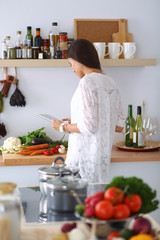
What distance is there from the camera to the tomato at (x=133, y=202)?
1372mm

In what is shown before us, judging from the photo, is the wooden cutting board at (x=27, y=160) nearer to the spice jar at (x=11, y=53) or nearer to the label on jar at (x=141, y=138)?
the label on jar at (x=141, y=138)

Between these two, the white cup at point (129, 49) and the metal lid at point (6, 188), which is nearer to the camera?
the metal lid at point (6, 188)

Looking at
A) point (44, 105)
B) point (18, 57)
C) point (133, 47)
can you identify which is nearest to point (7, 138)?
point (44, 105)

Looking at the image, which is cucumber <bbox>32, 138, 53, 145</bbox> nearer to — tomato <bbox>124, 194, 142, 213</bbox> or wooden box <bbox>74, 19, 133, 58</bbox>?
wooden box <bbox>74, 19, 133, 58</bbox>

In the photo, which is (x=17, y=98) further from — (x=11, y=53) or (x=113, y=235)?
(x=113, y=235)

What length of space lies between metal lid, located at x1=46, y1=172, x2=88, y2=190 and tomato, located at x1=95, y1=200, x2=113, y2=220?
0.30 metres

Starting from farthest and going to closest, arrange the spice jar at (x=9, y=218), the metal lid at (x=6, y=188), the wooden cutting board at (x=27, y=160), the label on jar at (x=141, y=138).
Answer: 1. the label on jar at (x=141, y=138)
2. the wooden cutting board at (x=27, y=160)
3. the metal lid at (x=6, y=188)
4. the spice jar at (x=9, y=218)

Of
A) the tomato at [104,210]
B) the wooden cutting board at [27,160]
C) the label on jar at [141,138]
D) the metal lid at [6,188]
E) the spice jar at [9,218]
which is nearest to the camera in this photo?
the spice jar at [9,218]

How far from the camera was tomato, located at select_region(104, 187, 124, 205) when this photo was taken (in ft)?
4.45

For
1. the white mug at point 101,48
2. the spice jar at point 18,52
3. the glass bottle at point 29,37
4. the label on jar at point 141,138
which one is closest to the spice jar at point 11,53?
the spice jar at point 18,52

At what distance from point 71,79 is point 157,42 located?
0.90 meters

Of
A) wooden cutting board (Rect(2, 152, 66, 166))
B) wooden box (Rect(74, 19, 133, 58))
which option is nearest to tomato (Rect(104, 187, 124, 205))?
wooden cutting board (Rect(2, 152, 66, 166))

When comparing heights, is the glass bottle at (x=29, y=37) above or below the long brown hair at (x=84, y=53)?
above

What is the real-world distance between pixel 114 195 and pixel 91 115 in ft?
4.00
